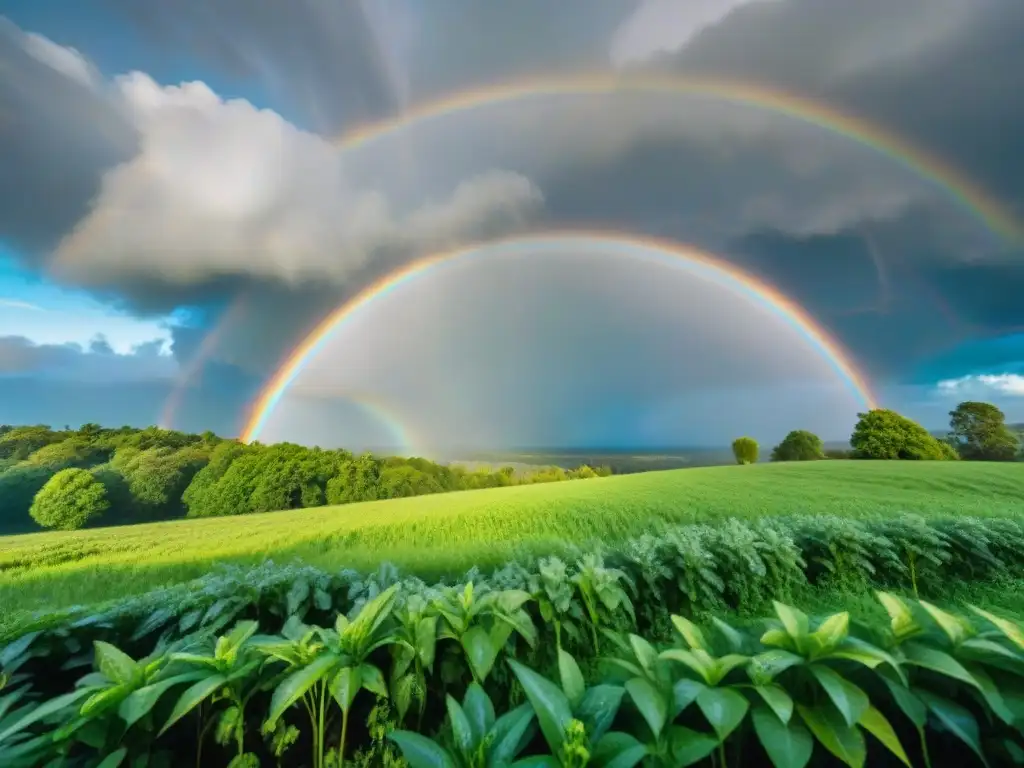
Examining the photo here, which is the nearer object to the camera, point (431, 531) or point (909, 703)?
point (909, 703)

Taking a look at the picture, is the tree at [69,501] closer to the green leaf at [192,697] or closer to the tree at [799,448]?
the green leaf at [192,697]

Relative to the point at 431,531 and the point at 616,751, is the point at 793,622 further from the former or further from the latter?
the point at 431,531

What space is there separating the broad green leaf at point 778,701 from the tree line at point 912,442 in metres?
23.0

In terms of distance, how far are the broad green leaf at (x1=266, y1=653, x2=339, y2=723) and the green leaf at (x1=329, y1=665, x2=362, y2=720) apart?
0.03 meters

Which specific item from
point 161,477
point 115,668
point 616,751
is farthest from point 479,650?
point 161,477

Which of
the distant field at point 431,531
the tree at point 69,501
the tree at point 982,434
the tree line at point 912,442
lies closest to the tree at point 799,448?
the tree line at point 912,442

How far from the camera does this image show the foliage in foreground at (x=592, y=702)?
951 millimetres

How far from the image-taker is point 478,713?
109cm

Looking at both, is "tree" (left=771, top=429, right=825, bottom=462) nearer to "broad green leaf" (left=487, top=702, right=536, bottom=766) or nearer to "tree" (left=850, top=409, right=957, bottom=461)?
"tree" (left=850, top=409, right=957, bottom=461)

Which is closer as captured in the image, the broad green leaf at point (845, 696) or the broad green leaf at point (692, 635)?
the broad green leaf at point (845, 696)

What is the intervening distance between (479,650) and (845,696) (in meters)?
0.87

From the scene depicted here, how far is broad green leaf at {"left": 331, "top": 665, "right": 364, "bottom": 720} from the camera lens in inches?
46.5

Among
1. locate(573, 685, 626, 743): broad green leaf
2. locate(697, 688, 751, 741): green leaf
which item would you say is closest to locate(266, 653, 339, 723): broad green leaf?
locate(573, 685, 626, 743): broad green leaf

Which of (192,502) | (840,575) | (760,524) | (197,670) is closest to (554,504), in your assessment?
(760,524)
